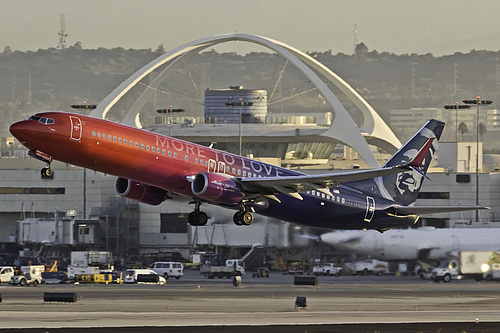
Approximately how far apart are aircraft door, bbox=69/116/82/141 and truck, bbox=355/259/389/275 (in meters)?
51.9

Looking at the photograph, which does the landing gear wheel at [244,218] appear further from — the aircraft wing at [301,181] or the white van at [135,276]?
the white van at [135,276]

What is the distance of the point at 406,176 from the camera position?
9306cm

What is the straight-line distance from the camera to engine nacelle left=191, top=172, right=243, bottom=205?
73.7 meters

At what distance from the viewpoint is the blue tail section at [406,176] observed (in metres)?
90.1

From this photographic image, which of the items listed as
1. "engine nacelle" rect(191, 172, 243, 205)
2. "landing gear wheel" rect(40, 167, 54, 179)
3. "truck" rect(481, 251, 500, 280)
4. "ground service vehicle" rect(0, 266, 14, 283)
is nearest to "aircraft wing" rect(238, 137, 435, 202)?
"engine nacelle" rect(191, 172, 243, 205)

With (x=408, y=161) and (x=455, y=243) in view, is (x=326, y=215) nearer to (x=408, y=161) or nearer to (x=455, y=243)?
(x=408, y=161)

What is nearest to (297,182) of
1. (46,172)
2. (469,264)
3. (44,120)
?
(46,172)

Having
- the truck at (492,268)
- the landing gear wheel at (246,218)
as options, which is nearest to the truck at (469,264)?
the truck at (492,268)

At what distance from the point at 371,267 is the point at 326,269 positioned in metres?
7.87

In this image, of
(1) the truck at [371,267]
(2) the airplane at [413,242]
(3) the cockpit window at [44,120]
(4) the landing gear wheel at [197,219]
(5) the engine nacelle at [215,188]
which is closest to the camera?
(3) the cockpit window at [44,120]

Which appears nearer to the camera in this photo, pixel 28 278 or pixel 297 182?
pixel 297 182

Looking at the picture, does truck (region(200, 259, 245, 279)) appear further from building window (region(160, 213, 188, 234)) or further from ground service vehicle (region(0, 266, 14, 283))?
building window (region(160, 213, 188, 234))

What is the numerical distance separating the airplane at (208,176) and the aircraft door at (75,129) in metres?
0.06

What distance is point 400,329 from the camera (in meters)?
75.7
